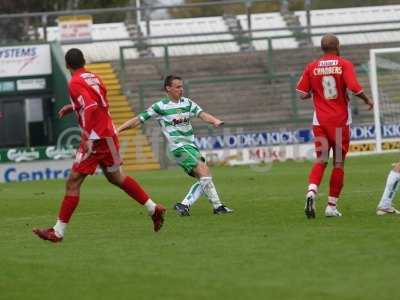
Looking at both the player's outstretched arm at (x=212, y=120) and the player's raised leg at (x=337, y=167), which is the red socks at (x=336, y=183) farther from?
the player's outstretched arm at (x=212, y=120)

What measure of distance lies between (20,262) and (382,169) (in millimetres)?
15448

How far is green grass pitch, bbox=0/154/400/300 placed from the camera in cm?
895

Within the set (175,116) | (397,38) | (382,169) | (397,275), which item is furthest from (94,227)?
(397,38)

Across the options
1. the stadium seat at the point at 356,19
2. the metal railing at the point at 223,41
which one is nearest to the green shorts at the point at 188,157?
the metal railing at the point at 223,41

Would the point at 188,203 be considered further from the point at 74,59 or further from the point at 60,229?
the point at 74,59

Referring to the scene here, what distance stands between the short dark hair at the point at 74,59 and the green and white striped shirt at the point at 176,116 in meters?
3.13

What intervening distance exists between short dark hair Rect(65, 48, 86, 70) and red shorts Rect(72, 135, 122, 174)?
2.81ft

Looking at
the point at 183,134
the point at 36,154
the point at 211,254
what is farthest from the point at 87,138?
the point at 36,154

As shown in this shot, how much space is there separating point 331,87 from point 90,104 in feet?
10.4

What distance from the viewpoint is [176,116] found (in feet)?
51.7

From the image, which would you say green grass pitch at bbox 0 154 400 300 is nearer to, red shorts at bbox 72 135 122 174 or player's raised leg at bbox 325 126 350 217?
player's raised leg at bbox 325 126 350 217

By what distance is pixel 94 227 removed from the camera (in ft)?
47.1

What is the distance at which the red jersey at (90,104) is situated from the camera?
41.2 feet

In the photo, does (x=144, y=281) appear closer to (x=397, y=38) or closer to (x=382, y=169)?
(x=382, y=169)
